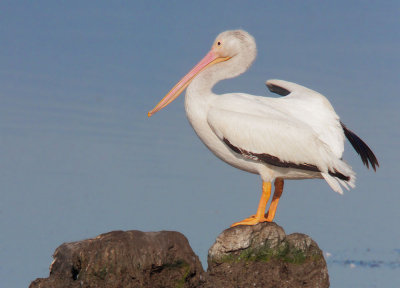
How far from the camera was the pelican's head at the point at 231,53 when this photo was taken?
40.1 ft

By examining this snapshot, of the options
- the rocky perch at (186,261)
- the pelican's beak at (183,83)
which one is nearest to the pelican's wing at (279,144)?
the rocky perch at (186,261)

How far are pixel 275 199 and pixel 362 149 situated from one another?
228 centimetres

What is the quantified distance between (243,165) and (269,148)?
62cm

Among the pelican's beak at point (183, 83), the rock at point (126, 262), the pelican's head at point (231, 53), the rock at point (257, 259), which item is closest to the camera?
the rock at point (126, 262)

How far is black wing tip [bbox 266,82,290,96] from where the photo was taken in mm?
13688

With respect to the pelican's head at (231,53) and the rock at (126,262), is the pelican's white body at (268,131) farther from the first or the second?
the rock at (126,262)

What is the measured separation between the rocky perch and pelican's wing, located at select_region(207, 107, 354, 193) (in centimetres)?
120

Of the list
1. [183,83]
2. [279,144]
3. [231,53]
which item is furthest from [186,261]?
[231,53]

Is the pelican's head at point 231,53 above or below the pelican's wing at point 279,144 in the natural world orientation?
above

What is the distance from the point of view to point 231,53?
12.4 meters

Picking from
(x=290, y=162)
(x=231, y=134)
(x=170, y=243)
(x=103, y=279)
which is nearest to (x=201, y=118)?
(x=231, y=134)

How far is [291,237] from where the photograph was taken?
1098cm

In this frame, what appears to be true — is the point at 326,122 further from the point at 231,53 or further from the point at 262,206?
the point at 231,53

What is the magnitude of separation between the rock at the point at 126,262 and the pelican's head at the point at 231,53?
370 centimetres
